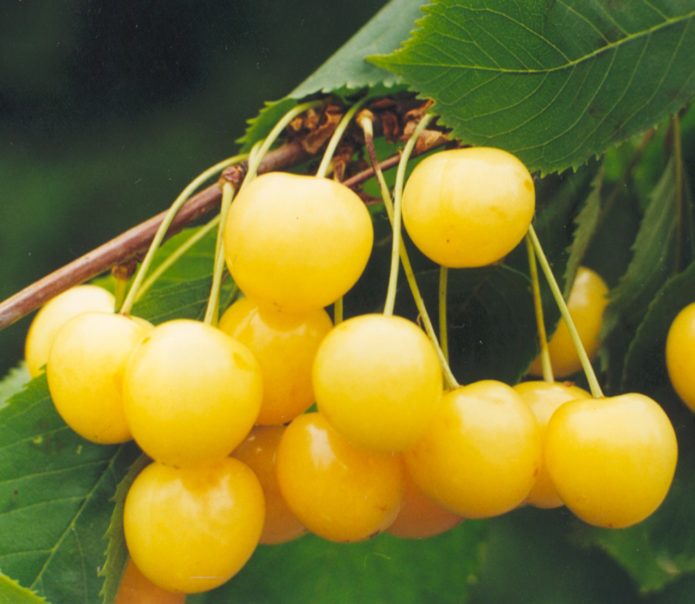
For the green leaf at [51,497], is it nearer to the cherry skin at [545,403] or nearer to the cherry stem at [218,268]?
the cherry stem at [218,268]

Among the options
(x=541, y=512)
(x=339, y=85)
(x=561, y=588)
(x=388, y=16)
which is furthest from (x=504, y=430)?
(x=561, y=588)

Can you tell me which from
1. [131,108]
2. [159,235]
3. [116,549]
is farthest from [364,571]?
[131,108]

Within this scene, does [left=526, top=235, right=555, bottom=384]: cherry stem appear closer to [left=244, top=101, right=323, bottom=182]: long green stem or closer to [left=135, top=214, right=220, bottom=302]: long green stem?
[left=244, top=101, right=323, bottom=182]: long green stem

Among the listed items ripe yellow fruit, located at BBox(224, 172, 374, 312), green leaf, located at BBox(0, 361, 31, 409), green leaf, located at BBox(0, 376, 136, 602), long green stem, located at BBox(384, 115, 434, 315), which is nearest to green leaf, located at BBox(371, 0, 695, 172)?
long green stem, located at BBox(384, 115, 434, 315)

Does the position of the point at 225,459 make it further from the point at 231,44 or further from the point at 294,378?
the point at 231,44

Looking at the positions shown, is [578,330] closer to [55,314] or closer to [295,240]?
[295,240]

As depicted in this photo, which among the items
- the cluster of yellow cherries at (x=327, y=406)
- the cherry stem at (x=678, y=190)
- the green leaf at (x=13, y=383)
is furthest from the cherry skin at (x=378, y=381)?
the green leaf at (x=13, y=383)
